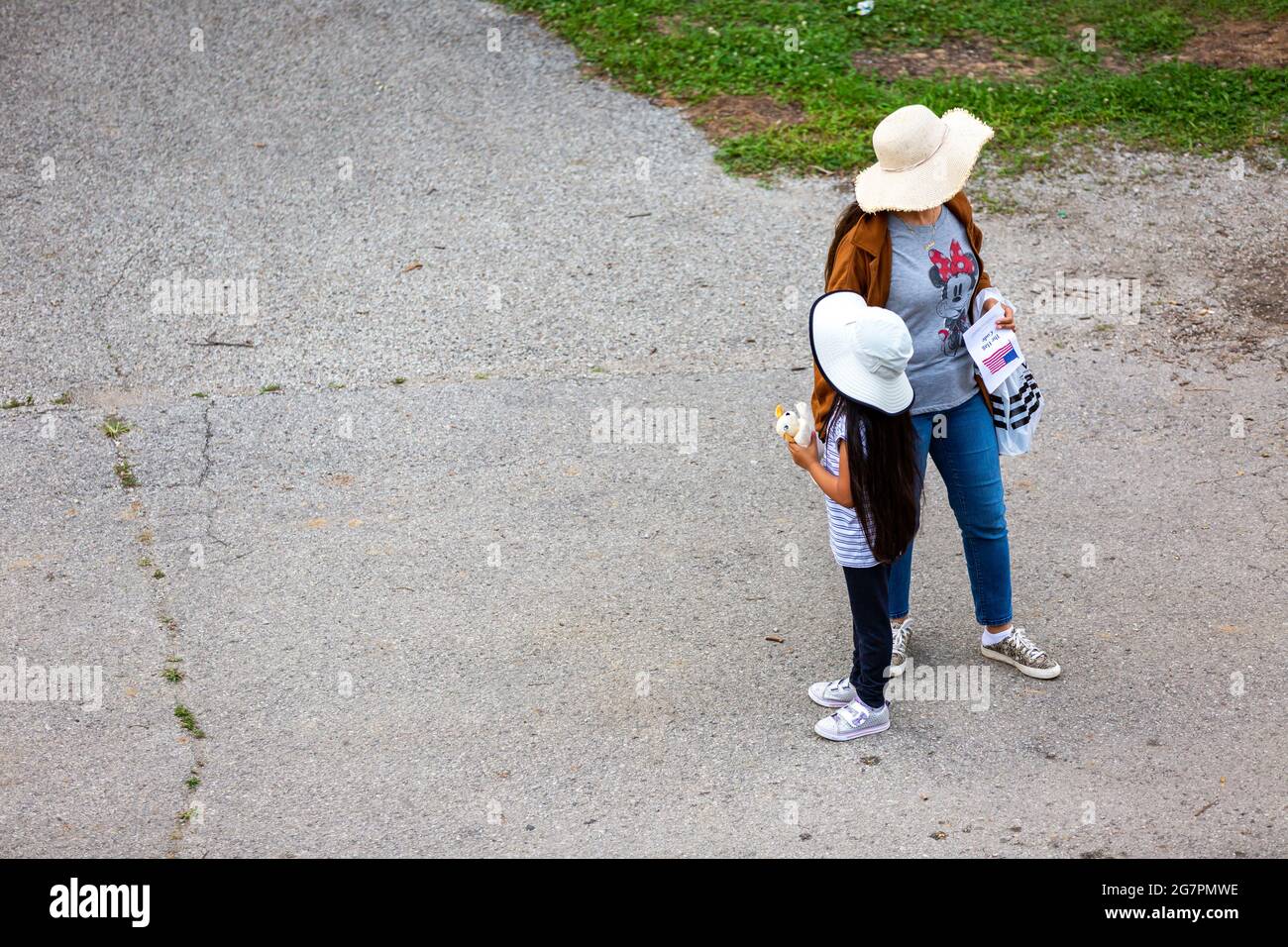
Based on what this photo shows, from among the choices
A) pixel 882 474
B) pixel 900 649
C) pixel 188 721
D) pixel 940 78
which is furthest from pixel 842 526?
pixel 940 78

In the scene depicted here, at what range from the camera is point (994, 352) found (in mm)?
3916

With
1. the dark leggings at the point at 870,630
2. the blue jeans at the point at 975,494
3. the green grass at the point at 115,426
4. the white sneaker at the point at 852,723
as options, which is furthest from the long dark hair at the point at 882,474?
the green grass at the point at 115,426

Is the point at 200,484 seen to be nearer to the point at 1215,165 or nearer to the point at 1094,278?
the point at 1094,278

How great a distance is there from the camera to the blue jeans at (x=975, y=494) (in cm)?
402

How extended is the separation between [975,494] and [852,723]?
0.88 m

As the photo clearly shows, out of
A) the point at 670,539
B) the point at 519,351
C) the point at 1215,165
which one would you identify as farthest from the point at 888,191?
the point at 1215,165

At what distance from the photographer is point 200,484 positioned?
540 cm

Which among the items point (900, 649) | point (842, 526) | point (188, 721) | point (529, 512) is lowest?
point (188, 721)

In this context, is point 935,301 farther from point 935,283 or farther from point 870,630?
point 870,630

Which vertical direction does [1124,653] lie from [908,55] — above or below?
below

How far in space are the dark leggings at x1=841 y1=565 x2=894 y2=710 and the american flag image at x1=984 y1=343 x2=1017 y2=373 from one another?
74 centimetres

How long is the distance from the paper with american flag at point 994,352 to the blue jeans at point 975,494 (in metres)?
0.13

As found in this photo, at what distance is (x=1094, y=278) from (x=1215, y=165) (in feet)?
5.45

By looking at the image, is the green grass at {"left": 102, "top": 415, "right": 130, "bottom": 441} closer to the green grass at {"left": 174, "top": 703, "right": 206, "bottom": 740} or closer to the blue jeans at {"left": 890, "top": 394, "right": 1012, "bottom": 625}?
the green grass at {"left": 174, "top": 703, "right": 206, "bottom": 740}
